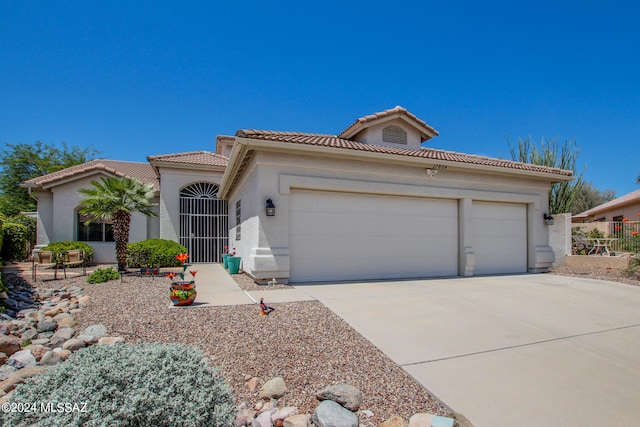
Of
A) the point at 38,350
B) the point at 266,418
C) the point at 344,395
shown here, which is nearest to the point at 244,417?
the point at 266,418

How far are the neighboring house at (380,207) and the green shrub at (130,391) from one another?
5.97 meters

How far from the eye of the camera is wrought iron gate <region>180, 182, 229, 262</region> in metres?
15.6

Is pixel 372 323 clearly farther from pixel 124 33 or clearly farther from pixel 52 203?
pixel 52 203

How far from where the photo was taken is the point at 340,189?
30.0ft

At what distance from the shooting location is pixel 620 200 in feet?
79.8

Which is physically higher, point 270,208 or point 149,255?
point 270,208

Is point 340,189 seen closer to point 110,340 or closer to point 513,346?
point 513,346

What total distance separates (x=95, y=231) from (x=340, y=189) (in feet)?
45.1

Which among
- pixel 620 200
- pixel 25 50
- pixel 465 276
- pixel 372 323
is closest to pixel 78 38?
pixel 25 50

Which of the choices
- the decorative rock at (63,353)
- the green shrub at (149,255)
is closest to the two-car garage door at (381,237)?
the decorative rock at (63,353)

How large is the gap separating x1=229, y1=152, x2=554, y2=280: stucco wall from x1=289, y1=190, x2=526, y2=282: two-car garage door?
34 centimetres

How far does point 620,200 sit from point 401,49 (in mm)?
23255

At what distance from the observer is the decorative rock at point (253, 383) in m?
3.23

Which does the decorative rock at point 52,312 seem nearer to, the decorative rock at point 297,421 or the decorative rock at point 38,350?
the decorative rock at point 38,350
